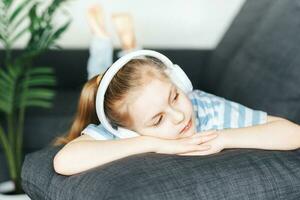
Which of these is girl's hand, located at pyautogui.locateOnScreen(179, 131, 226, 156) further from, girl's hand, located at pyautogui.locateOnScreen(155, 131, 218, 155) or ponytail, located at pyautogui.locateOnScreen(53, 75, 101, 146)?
ponytail, located at pyautogui.locateOnScreen(53, 75, 101, 146)

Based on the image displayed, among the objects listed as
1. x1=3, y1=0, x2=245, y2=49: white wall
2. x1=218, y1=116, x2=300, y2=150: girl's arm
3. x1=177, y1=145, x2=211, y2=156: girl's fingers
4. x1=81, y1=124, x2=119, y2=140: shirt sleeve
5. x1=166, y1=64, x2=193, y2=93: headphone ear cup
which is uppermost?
x1=166, y1=64, x2=193, y2=93: headphone ear cup

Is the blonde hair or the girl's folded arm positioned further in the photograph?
the blonde hair

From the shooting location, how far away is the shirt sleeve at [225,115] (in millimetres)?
1392

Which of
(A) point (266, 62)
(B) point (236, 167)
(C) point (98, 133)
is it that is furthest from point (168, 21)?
(B) point (236, 167)

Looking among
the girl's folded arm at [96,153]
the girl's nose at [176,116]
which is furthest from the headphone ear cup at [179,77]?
the girl's folded arm at [96,153]

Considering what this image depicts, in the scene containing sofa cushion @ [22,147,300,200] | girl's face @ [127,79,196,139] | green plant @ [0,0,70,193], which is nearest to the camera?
sofa cushion @ [22,147,300,200]

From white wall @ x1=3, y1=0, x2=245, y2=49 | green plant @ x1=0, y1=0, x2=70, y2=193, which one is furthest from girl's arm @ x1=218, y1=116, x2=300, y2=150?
white wall @ x1=3, y1=0, x2=245, y2=49

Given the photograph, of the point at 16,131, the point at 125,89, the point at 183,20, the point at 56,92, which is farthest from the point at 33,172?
the point at 183,20

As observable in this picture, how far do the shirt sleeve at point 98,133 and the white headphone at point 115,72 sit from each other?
21 mm

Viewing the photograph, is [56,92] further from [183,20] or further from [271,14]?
[271,14]

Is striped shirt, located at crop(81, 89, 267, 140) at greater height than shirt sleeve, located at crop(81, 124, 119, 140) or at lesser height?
greater

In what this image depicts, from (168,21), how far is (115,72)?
7.30ft

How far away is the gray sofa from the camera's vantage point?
1.04m

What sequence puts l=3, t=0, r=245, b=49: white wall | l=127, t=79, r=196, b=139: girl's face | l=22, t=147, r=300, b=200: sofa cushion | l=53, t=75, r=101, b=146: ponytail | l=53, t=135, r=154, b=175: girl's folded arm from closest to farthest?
l=22, t=147, r=300, b=200: sofa cushion → l=53, t=135, r=154, b=175: girl's folded arm → l=127, t=79, r=196, b=139: girl's face → l=53, t=75, r=101, b=146: ponytail → l=3, t=0, r=245, b=49: white wall
